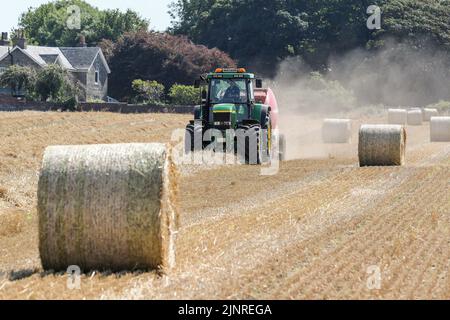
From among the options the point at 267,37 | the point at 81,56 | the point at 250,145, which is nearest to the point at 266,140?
the point at 250,145

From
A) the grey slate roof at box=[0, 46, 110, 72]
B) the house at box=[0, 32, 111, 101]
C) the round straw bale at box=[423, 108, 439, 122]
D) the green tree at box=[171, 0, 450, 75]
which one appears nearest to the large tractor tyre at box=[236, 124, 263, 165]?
the round straw bale at box=[423, 108, 439, 122]

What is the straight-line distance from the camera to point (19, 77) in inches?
2402

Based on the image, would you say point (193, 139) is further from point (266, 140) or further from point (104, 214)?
point (104, 214)

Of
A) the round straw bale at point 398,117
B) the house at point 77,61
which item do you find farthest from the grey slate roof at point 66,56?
the round straw bale at point 398,117

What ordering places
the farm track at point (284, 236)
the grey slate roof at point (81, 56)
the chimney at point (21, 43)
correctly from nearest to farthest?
1. the farm track at point (284, 236)
2. the chimney at point (21, 43)
3. the grey slate roof at point (81, 56)

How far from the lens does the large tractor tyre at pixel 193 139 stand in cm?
2370

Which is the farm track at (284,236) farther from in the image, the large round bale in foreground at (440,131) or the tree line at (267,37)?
the tree line at (267,37)

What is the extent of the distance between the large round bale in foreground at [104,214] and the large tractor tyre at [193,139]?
13465 mm

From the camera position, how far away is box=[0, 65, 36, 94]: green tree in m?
60.9

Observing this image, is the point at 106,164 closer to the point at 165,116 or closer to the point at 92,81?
the point at 165,116

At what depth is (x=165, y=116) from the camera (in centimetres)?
5150

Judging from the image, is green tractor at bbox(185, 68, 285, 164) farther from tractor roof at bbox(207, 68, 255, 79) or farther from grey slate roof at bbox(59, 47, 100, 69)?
grey slate roof at bbox(59, 47, 100, 69)

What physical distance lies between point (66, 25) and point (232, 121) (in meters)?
85.8

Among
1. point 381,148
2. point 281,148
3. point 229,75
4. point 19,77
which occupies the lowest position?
point 281,148
